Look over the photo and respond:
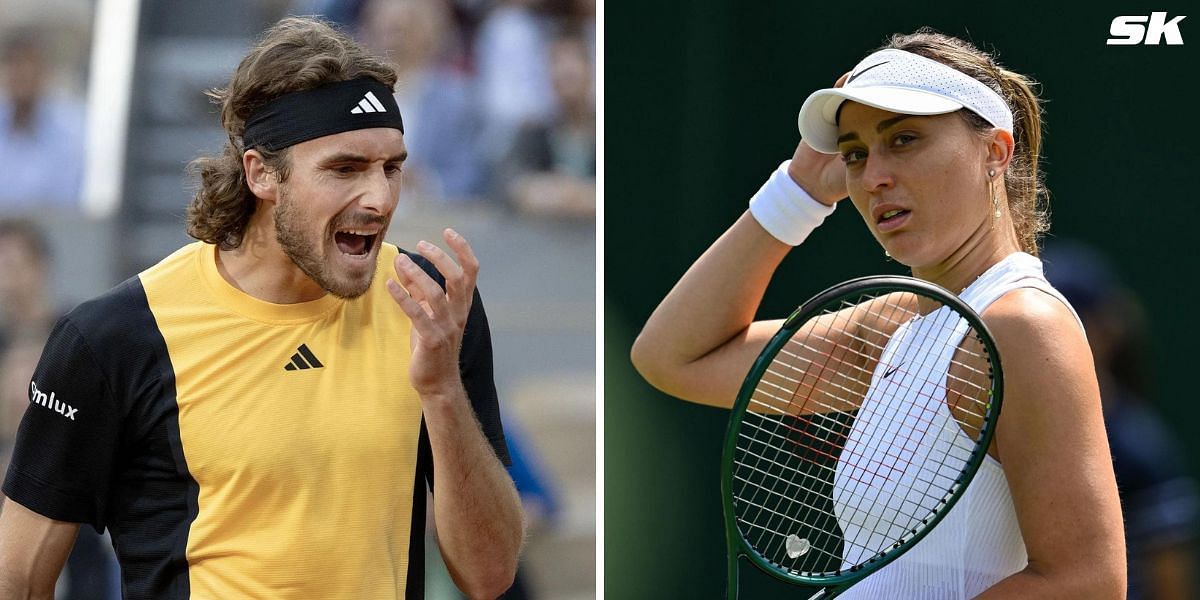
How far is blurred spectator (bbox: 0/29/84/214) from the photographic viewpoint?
6.35 metres

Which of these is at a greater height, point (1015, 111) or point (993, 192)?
point (1015, 111)

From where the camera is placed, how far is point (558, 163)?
6.55 meters

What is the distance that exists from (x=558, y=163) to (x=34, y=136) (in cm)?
232

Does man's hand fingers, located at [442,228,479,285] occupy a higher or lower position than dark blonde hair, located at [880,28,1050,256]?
lower

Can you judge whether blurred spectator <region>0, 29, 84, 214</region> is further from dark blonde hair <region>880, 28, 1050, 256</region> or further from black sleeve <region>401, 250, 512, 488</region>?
dark blonde hair <region>880, 28, 1050, 256</region>

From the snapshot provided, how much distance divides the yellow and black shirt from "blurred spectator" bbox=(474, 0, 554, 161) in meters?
4.37

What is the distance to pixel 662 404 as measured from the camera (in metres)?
3.45

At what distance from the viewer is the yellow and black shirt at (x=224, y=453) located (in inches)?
86.4

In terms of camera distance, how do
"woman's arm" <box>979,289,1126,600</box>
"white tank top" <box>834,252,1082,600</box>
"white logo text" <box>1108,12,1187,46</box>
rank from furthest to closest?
"white logo text" <box>1108,12,1187,46</box>
"white tank top" <box>834,252,1082,600</box>
"woman's arm" <box>979,289,1126,600</box>

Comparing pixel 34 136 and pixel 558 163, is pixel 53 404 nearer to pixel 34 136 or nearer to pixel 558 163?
pixel 558 163

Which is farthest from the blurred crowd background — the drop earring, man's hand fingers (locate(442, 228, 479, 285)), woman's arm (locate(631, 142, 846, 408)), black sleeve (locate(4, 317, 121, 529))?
the drop earring

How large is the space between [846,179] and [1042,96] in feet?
3.62

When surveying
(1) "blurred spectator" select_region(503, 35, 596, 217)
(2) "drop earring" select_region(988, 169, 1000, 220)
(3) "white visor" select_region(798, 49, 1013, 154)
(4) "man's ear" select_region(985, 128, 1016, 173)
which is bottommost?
(1) "blurred spectator" select_region(503, 35, 596, 217)

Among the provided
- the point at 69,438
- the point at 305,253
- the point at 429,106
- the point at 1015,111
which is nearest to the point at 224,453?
the point at 69,438
